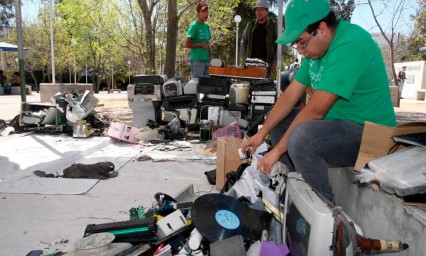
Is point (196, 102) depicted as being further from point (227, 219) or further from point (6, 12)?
point (6, 12)

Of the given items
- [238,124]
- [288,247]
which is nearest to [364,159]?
[288,247]

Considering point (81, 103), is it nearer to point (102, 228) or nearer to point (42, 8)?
point (102, 228)

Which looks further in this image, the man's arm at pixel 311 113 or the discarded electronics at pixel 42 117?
the discarded electronics at pixel 42 117

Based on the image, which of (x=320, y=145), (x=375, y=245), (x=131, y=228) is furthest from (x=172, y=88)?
(x=375, y=245)

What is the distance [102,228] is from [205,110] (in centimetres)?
423

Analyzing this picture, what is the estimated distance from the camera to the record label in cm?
194

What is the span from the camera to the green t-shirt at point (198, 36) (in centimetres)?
639

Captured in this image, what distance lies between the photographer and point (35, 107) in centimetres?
635

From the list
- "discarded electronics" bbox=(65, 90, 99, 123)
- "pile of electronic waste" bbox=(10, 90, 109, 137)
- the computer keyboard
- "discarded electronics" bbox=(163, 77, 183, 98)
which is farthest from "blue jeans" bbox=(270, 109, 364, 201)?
"discarded electronics" bbox=(65, 90, 99, 123)

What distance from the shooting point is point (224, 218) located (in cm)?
199

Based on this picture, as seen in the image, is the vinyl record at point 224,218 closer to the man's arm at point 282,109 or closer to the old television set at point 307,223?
the old television set at point 307,223

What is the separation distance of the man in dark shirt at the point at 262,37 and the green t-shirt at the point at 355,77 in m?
3.95

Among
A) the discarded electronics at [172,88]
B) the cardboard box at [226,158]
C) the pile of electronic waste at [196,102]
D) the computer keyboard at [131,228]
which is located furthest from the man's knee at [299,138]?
the discarded electronics at [172,88]

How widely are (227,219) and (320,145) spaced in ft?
2.16
